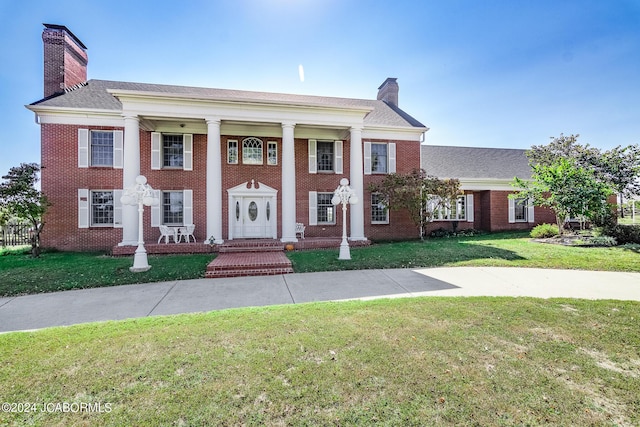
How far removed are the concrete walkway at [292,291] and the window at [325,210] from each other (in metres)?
6.74

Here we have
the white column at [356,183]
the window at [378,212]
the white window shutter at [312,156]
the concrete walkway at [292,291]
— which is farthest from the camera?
the window at [378,212]

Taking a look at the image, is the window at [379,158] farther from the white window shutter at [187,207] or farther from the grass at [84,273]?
the grass at [84,273]

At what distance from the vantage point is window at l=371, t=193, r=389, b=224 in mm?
14906

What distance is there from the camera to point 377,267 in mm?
8398

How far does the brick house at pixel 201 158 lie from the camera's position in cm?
1144

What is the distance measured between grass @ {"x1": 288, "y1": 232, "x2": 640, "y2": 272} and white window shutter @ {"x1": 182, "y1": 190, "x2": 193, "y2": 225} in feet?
19.9

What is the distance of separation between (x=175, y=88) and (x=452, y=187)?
15293 mm


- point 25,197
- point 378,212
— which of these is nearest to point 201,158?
point 25,197

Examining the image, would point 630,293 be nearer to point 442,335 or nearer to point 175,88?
point 442,335

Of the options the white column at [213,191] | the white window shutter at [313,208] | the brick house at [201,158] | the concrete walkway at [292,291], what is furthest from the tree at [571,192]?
the white column at [213,191]

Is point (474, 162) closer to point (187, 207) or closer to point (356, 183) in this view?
point (356, 183)

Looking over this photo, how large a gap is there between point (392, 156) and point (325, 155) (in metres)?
3.59

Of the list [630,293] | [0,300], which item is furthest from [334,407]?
[0,300]

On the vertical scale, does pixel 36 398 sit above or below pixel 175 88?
below
